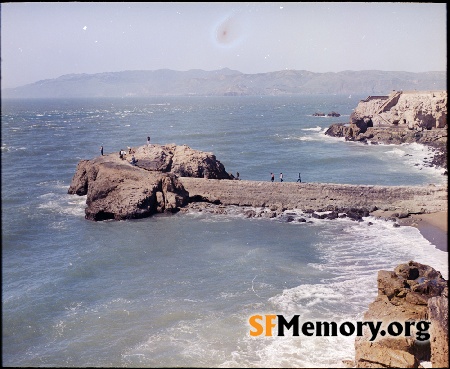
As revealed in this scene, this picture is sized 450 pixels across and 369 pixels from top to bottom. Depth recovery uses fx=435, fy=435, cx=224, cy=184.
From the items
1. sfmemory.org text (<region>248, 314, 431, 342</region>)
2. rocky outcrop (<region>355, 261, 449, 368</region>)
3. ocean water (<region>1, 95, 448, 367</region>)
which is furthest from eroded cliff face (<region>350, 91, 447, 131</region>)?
sfmemory.org text (<region>248, 314, 431, 342</region>)

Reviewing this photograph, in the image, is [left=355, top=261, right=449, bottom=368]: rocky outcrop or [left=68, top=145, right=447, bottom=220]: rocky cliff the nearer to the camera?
[left=355, top=261, right=449, bottom=368]: rocky outcrop

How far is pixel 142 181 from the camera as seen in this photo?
24297 millimetres

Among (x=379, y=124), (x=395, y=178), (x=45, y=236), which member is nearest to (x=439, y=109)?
(x=379, y=124)

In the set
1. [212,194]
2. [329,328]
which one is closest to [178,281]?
[329,328]

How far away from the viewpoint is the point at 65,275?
16.5m

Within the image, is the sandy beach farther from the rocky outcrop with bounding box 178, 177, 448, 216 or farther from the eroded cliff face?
the eroded cliff face

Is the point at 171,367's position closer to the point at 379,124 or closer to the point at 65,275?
the point at 65,275

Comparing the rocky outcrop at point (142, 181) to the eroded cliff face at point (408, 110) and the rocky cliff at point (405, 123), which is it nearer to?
the rocky cliff at point (405, 123)

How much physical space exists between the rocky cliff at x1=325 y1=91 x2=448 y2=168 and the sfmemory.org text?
116 ft

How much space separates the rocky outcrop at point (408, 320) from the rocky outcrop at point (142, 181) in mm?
13846

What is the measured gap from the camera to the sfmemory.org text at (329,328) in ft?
33.9

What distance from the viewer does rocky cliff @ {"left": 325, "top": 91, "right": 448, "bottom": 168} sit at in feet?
161

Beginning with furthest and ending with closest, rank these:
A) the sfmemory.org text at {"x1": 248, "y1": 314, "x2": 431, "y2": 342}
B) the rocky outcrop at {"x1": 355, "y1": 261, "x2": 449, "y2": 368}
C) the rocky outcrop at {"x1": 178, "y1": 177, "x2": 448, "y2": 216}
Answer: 1. the rocky outcrop at {"x1": 178, "y1": 177, "x2": 448, "y2": 216}
2. the sfmemory.org text at {"x1": 248, "y1": 314, "x2": 431, "y2": 342}
3. the rocky outcrop at {"x1": 355, "y1": 261, "x2": 449, "y2": 368}

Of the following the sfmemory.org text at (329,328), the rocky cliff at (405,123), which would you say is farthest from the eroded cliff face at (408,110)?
the sfmemory.org text at (329,328)
